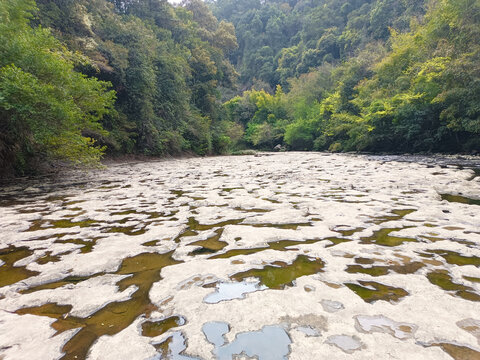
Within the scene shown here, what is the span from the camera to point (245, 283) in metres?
1.91

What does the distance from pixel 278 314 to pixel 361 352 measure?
0.44m

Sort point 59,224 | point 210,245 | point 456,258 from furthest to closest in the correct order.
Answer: point 59,224
point 210,245
point 456,258

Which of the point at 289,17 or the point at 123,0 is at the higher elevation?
the point at 289,17

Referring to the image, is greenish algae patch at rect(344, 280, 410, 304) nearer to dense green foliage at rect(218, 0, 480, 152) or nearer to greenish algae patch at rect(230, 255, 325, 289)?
greenish algae patch at rect(230, 255, 325, 289)

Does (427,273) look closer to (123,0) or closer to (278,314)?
(278,314)

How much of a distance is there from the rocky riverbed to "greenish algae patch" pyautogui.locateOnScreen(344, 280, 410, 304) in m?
0.01

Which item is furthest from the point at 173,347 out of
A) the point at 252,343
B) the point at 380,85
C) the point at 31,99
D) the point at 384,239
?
the point at 380,85

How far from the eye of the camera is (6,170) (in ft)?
25.3

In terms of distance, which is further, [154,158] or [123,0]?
[123,0]

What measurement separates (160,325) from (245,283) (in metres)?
0.63

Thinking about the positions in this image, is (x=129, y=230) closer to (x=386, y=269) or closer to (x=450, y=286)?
(x=386, y=269)

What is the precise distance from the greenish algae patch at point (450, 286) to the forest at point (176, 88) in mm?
6745

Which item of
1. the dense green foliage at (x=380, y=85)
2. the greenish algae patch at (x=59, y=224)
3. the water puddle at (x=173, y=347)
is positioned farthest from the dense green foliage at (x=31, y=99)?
the dense green foliage at (x=380, y=85)

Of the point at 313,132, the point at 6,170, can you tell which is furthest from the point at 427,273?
the point at 313,132
